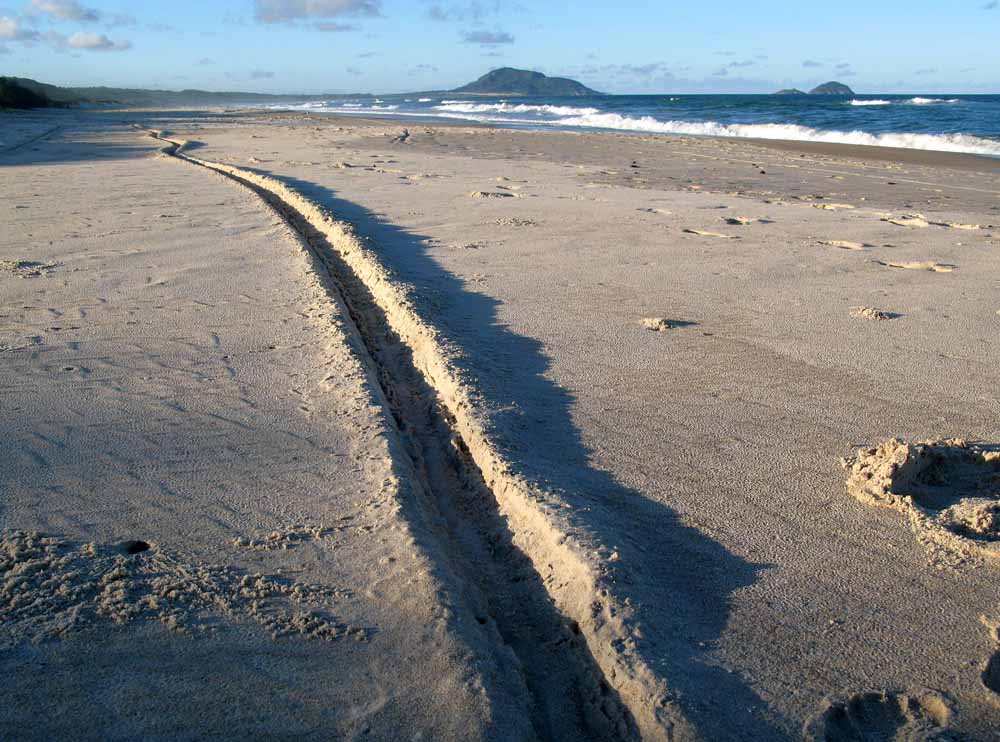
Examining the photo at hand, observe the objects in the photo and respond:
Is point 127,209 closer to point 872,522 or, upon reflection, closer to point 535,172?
point 535,172

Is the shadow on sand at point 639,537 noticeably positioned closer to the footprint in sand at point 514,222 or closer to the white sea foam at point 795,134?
the footprint in sand at point 514,222

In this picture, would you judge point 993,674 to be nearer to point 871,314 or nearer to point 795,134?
point 871,314

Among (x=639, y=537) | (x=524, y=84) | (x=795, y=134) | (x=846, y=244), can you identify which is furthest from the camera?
(x=524, y=84)

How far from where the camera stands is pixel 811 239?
656cm

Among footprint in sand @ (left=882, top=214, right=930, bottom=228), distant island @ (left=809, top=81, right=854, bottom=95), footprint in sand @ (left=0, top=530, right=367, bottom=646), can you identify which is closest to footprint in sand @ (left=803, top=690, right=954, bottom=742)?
footprint in sand @ (left=0, top=530, right=367, bottom=646)

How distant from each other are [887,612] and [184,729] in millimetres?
1684

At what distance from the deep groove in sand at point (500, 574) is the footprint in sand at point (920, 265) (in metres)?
3.74

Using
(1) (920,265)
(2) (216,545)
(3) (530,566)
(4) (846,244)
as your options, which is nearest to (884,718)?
(3) (530,566)

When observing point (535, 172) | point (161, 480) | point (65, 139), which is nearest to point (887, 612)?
point (161, 480)

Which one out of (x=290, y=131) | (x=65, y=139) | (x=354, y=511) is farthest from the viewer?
(x=290, y=131)

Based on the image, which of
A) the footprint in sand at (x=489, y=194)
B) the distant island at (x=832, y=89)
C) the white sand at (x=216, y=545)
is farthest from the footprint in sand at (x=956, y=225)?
the distant island at (x=832, y=89)

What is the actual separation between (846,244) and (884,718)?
211 inches

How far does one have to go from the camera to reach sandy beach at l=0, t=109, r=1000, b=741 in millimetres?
1746

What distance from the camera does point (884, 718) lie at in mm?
1728
